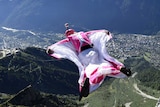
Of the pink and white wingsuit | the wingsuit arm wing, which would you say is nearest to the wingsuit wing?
the pink and white wingsuit

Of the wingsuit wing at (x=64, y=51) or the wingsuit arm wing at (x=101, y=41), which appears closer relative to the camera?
the wingsuit arm wing at (x=101, y=41)

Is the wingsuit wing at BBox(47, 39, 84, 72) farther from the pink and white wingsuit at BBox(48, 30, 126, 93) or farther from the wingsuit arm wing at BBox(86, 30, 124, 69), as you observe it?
the wingsuit arm wing at BBox(86, 30, 124, 69)

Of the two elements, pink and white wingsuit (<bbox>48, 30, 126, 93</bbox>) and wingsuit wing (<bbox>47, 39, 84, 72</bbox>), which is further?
wingsuit wing (<bbox>47, 39, 84, 72</bbox>)

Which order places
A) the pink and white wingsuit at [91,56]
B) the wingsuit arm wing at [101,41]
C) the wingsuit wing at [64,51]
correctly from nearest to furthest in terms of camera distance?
1. the pink and white wingsuit at [91,56]
2. the wingsuit arm wing at [101,41]
3. the wingsuit wing at [64,51]

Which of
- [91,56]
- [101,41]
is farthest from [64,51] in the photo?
[101,41]

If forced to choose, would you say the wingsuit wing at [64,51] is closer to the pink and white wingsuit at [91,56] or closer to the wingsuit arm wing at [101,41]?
the pink and white wingsuit at [91,56]

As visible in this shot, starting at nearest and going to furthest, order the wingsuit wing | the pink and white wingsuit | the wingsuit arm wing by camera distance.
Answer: the pink and white wingsuit < the wingsuit arm wing < the wingsuit wing

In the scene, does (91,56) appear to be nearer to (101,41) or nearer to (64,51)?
(101,41)

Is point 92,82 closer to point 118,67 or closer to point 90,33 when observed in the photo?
point 118,67

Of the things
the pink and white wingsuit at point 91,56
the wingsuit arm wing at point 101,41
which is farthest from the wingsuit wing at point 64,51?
the wingsuit arm wing at point 101,41

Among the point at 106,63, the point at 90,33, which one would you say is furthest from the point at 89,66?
the point at 90,33
